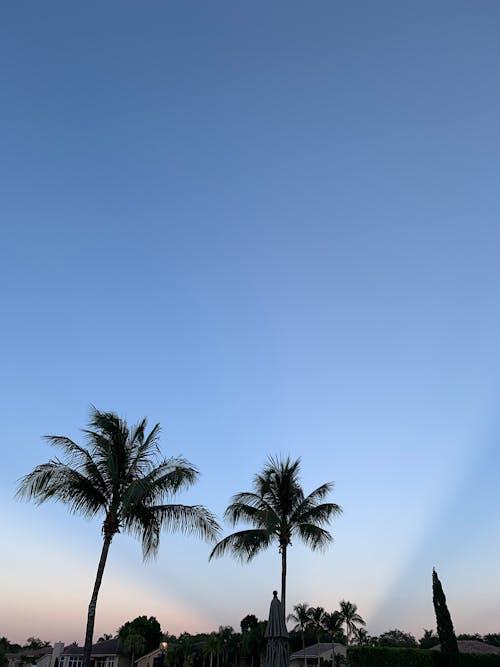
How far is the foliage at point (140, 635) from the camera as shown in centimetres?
6053

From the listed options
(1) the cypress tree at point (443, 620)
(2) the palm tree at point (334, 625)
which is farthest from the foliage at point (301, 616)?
(1) the cypress tree at point (443, 620)

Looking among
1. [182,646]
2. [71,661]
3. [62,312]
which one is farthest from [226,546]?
[71,661]

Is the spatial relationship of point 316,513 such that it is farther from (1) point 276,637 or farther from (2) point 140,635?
(2) point 140,635

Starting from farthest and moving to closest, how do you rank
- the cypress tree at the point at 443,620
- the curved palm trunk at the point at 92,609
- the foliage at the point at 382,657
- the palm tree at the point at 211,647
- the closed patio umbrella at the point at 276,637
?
the palm tree at the point at 211,647
the cypress tree at the point at 443,620
the foliage at the point at 382,657
the closed patio umbrella at the point at 276,637
the curved palm trunk at the point at 92,609

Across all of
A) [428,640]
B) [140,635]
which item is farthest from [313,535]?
[428,640]

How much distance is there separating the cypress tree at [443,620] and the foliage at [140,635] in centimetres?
4360

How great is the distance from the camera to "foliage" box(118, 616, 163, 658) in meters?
60.5

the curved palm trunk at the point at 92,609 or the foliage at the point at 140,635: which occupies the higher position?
the foliage at the point at 140,635

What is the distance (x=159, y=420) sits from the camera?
19.4m

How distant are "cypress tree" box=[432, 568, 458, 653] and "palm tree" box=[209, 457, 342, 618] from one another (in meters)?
7.54

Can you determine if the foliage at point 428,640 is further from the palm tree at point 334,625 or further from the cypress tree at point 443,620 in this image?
the cypress tree at point 443,620

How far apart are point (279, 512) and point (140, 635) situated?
4824 cm

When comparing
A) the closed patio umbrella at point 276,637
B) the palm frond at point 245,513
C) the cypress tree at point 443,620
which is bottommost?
the closed patio umbrella at point 276,637

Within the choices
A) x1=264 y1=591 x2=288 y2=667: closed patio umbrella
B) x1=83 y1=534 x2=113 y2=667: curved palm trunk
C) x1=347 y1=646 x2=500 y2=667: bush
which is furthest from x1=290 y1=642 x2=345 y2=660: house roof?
x1=83 y1=534 x2=113 y2=667: curved palm trunk
